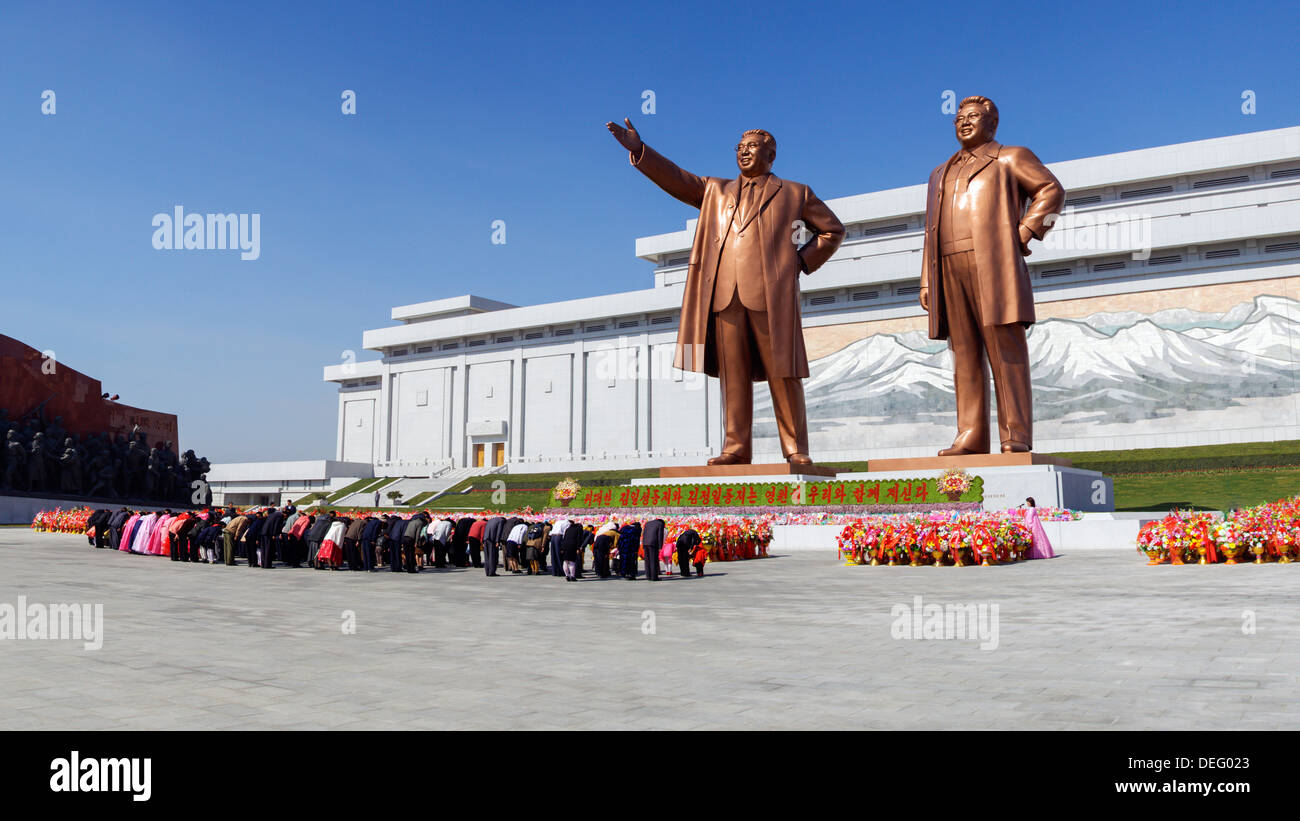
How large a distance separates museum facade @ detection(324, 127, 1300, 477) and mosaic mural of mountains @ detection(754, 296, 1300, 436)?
0.06 m

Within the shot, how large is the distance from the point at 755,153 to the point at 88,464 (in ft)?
86.3

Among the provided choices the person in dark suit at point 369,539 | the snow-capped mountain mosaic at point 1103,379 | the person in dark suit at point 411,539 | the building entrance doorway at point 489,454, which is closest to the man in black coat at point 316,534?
the person in dark suit at point 369,539

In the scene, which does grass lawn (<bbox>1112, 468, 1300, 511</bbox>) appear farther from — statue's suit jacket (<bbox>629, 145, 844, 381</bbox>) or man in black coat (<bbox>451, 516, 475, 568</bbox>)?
man in black coat (<bbox>451, 516, 475, 568</bbox>)

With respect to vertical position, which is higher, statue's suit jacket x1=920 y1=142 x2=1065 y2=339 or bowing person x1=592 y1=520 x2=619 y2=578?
statue's suit jacket x1=920 y1=142 x2=1065 y2=339

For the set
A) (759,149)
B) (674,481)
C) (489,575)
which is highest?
(759,149)

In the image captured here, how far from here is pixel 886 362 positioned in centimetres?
4012

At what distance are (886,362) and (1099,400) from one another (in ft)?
28.7

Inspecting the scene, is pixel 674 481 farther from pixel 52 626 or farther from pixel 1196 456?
pixel 1196 456

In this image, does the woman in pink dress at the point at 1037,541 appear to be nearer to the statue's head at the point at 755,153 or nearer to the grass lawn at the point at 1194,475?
the grass lawn at the point at 1194,475

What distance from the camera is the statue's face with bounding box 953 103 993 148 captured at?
18.6 metres

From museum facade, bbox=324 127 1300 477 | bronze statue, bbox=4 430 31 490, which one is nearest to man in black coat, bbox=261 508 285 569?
bronze statue, bbox=4 430 31 490

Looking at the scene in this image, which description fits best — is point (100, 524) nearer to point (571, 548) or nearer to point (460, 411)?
point (571, 548)

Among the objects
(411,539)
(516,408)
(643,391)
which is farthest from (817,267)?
(516,408)
